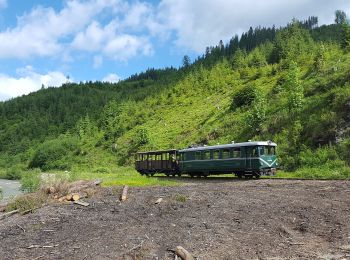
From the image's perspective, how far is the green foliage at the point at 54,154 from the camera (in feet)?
286

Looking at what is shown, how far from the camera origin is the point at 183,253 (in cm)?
982

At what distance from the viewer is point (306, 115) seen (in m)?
36.0

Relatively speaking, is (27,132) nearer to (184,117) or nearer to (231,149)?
(184,117)

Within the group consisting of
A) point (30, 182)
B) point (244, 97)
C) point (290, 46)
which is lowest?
point (30, 182)

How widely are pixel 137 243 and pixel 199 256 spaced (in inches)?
82.8

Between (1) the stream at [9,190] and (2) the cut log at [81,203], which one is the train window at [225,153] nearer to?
(2) the cut log at [81,203]

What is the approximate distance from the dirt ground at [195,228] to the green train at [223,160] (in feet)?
32.0

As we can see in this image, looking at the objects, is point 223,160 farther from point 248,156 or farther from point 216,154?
point 248,156

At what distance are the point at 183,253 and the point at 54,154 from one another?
8613cm

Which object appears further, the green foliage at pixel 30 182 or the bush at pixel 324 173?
the green foliage at pixel 30 182

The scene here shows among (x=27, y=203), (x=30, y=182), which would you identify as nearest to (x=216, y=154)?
(x=30, y=182)

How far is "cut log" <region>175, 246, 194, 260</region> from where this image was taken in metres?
9.62

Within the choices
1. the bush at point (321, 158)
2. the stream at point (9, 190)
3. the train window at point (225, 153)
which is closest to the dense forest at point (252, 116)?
the bush at point (321, 158)

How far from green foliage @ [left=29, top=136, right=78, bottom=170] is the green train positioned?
52.4 metres
